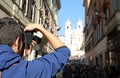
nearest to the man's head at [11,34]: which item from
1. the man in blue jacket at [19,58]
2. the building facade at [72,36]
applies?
the man in blue jacket at [19,58]

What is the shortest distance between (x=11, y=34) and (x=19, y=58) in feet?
0.57

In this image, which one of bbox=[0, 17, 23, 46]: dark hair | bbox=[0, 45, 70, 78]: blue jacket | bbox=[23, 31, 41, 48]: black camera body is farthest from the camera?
bbox=[23, 31, 41, 48]: black camera body

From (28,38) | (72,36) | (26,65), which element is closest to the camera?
(26,65)

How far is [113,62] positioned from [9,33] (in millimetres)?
19260

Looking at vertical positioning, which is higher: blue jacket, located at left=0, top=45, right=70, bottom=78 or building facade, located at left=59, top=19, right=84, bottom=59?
building facade, located at left=59, top=19, right=84, bottom=59

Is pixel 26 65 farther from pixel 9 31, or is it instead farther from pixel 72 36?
pixel 72 36

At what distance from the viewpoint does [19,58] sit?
172 cm

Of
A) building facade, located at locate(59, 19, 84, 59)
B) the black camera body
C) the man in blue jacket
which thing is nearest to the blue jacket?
the man in blue jacket

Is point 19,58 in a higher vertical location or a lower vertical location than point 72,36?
lower

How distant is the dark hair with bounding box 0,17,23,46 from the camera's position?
1.77 m

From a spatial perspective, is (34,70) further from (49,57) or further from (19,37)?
(19,37)

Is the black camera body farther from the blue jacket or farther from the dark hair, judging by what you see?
the blue jacket

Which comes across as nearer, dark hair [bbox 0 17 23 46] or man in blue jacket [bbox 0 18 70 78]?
man in blue jacket [bbox 0 18 70 78]

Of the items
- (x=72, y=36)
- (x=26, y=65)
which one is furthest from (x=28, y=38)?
(x=72, y=36)
